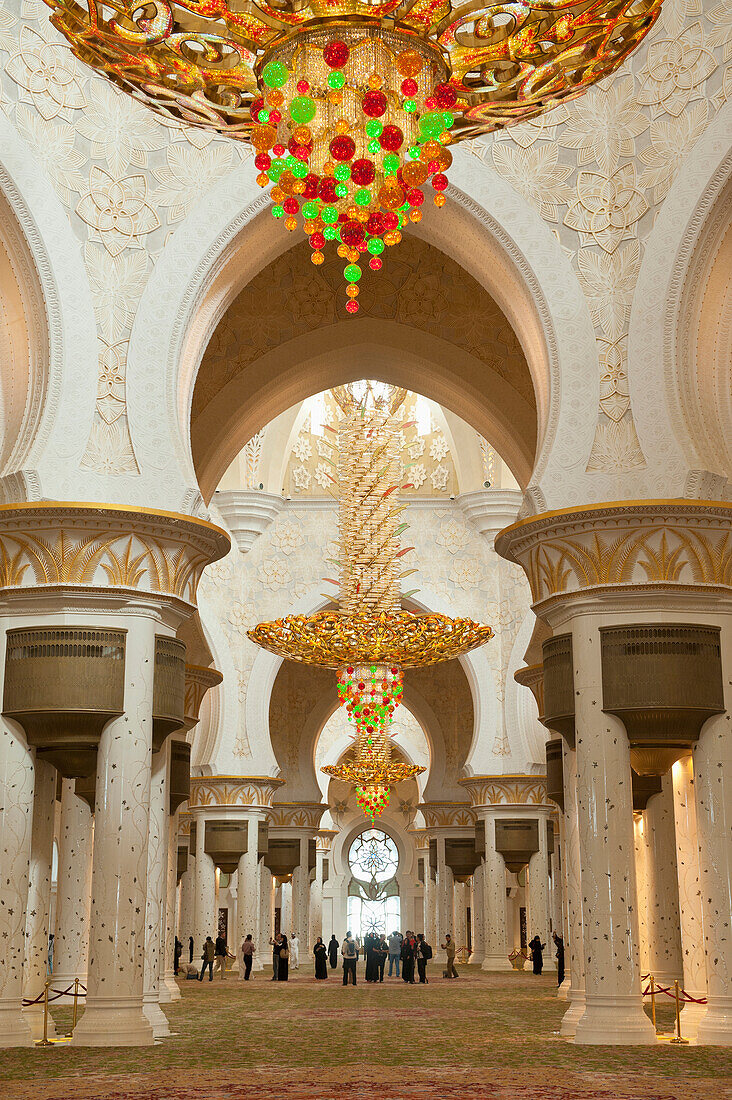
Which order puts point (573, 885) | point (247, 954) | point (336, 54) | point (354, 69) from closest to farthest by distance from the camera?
point (336, 54)
point (354, 69)
point (573, 885)
point (247, 954)

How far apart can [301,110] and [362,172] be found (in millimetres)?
314

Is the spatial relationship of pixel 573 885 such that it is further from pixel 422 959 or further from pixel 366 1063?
pixel 422 959

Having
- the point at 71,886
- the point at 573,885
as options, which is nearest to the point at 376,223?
the point at 573,885

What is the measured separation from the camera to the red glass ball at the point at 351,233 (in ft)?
16.0

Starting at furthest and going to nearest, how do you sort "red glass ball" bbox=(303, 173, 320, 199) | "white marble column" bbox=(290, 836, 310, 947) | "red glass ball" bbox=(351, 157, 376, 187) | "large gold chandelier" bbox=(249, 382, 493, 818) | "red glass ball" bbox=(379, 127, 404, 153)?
1. "white marble column" bbox=(290, 836, 310, 947)
2. "large gold chandelier" bbox=(249, 382, 493, 818)
3. "red glass ball" bbox=(303, 173, 320, 199)
4. "red glass ball" bbox=(351, 157, 376, 187)
5. "red glass ball" bbox=(379, 127, 404, 153)

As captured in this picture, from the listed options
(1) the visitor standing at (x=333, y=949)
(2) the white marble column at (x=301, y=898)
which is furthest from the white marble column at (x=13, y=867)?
(2) the white marble column at (x=301, y=898)

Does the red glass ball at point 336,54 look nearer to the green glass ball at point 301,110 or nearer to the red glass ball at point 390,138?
the green glass ball at point 301,110

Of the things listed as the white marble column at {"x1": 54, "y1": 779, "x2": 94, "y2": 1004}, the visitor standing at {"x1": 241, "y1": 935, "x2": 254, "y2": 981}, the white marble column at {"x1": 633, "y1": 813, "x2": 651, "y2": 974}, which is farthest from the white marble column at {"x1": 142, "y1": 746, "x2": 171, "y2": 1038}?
Answer: the visitor standing at {"x1": 241, "y1": 935, "x2": 254, "y2": 981}

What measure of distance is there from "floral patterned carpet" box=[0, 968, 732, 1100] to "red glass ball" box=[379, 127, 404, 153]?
4.28 meters

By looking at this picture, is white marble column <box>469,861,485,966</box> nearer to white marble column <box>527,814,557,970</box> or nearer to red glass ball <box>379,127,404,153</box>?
white marble column <box>527,814,557,970</box>

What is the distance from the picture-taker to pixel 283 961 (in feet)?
60.5

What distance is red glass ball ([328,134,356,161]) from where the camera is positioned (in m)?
4.39

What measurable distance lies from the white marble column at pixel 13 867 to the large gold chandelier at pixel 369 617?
6934 mm

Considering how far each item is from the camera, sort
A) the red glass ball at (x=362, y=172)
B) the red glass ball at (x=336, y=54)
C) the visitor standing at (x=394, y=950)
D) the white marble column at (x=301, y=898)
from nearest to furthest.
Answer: the red glass ball at (x=336, y=54) < the red glass ball at (x=362, y=172) < the visitor standing at (x=394, y=950) < the white marble column at (x=301, y=898)
